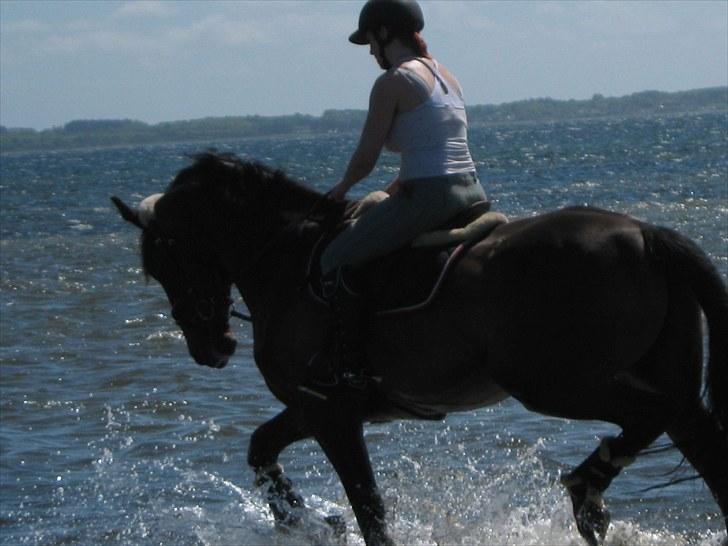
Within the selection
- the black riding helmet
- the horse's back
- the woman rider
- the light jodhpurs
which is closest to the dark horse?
the horse's back

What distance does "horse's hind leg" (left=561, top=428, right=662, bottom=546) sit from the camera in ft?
20.6

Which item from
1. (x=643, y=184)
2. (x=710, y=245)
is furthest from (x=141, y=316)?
(x=643, y=184)

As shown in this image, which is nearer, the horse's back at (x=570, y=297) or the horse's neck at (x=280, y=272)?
the horse's back at (x=570, y=297)

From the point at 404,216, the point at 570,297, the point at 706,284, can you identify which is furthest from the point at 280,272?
the point at 706,284

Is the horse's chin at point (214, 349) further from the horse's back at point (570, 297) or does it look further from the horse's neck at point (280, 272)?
the horse's back at point (570, 297)

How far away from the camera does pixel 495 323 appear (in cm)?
633

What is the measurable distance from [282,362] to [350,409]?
0.38 meters

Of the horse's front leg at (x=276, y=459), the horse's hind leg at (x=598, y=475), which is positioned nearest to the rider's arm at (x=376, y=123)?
the horse's front leg at (x=276, y=459)

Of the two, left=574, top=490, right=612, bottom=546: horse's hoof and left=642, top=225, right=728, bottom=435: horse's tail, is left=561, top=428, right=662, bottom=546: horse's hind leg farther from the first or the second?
left=642, top=225, right=728, bottom=435: horse's tail

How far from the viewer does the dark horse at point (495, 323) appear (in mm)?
6156

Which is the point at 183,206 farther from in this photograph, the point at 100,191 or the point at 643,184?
the point at 100,191

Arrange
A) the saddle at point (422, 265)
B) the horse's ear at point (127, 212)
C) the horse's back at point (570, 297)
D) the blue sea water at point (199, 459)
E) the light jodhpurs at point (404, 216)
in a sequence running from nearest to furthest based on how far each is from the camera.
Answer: the horse's back at point (570, 297), the saddle at point (422, 265), the light jodhpurs at point (404, 216), the horse's ear at point (127, 212), the blue sea water at point (199, 459)

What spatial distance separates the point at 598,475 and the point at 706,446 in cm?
48

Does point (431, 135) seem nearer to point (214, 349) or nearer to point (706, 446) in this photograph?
point (214, 349)
